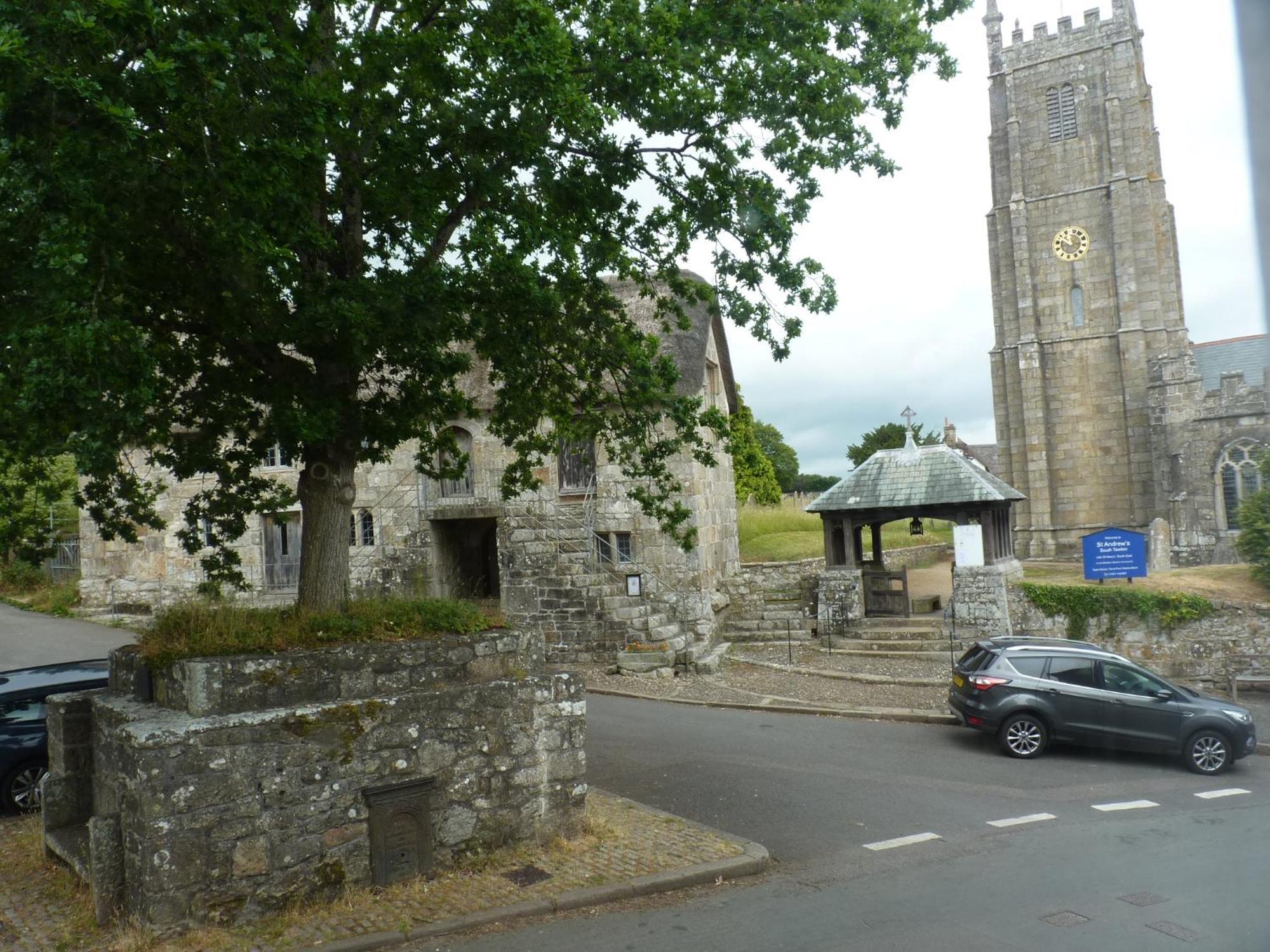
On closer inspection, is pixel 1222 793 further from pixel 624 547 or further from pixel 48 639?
pixel 48 639

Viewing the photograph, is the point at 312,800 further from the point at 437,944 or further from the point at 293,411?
the point at 293,411

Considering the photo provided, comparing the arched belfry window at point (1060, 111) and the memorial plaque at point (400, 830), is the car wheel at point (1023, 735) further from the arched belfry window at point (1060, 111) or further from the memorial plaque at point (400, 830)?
the arched belfry window at point (1060, 111)

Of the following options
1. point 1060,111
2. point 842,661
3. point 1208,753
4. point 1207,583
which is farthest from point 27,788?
point 1060,111

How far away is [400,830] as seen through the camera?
7125 millimetres

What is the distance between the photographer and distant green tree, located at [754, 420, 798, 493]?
2240 inches

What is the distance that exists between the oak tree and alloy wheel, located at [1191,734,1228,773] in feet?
24.6

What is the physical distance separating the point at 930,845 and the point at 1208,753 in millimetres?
5819

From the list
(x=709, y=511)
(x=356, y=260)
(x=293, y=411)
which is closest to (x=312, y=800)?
(x=293, y=411)

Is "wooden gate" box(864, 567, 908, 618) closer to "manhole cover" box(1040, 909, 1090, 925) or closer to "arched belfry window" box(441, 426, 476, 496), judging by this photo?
"arched belfry window" box(441, 426, 476, 496)

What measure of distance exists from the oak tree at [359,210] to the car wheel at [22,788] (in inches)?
112

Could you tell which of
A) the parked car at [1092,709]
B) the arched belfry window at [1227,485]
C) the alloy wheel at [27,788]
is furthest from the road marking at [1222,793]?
the arched belfry window at [1227,485]

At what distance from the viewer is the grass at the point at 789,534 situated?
29.8 m

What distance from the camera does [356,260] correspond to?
8625 millimetres

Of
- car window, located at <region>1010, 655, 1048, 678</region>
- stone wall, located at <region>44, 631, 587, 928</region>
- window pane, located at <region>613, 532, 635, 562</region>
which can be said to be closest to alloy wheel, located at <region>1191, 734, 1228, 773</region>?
car window, located at <region>1010, 655, 1048, 678</region>
